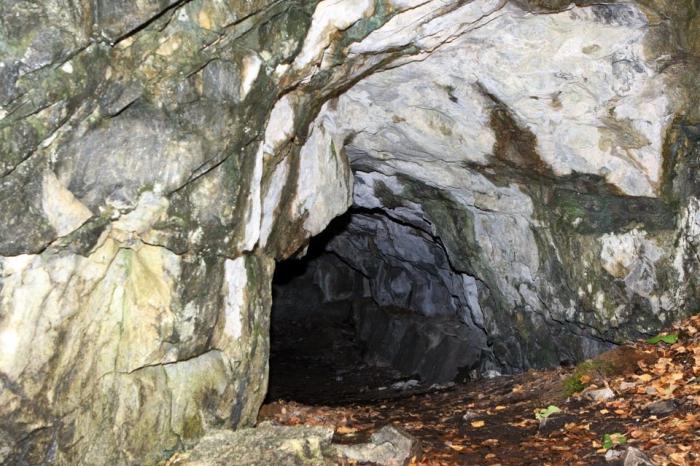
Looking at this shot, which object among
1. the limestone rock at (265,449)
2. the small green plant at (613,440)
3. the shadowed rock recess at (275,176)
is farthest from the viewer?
the small green plant at (613,440)

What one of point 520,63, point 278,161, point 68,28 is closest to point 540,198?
point 520,63

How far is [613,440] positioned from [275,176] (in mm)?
4811

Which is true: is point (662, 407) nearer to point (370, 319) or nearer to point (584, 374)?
point (584, 374)

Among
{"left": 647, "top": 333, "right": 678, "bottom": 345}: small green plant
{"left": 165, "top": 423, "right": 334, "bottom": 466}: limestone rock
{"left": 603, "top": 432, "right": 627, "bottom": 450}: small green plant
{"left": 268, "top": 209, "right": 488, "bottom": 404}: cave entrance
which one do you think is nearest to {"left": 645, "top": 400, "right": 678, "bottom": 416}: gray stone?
{"left": 603, "top": 432, "right": 627, "bottom": 450}: small green plant

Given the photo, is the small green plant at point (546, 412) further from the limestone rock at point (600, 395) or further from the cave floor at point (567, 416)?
the limestone rock at point (600, 395)

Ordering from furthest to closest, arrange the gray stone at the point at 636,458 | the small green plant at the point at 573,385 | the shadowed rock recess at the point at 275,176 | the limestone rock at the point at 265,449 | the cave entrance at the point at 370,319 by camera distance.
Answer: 1. the cave entrance at the point at 370,319
2. the small green plant at the point at 573,385
3. the limestone rock at the point at 265,449
4. the gray stone at the point at 636,458
5. the shadowed rock recess at the point at 275,176

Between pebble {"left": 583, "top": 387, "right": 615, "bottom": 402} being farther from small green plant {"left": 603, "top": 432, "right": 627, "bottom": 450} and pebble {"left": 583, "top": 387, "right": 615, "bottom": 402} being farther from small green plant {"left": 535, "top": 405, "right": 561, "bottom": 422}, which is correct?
small green plant {"left": 603, "top": 432, "right": 627, "bottom": 450}

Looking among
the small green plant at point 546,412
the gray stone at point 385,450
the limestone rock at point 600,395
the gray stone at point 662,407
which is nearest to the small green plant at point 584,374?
the limestone rock at point 600,395

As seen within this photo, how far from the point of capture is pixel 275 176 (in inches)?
335

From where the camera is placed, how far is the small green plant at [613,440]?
247 inches

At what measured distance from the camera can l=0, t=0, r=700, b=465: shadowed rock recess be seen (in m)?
5.28

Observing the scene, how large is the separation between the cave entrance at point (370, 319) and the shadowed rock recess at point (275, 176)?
2.25m

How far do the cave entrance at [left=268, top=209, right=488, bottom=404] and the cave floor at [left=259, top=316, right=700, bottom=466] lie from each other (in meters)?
4.47

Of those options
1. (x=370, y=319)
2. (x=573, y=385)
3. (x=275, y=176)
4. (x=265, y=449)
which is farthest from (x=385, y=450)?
(x=370, y=319)
